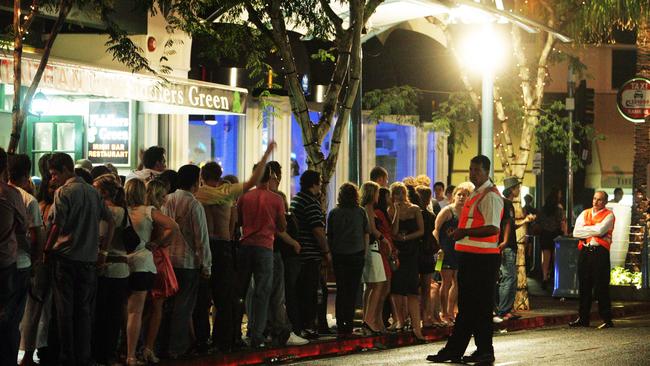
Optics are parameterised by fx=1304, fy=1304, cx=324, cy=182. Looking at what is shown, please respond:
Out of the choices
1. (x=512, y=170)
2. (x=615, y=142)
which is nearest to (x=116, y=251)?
(x=512, y=170)

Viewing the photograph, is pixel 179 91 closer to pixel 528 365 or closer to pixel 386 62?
pixel 528 365

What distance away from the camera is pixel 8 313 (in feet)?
34.9

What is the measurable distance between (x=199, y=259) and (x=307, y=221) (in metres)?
2.16

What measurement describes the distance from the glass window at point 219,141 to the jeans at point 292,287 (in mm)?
8133

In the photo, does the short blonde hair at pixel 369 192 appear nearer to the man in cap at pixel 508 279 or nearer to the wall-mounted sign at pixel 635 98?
the man in cap at pixel 508 279

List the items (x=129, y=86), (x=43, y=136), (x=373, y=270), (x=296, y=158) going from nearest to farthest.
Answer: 1. (x=373, y=270)
2. (x=129, y=86)
3. (x=43, y=136)
4. (x=296, y=158)

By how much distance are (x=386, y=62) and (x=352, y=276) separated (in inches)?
464

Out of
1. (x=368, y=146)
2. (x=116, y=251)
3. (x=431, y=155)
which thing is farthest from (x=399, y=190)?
(x=431, y=155)

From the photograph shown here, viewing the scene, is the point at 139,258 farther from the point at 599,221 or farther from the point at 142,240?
the point at 599,221

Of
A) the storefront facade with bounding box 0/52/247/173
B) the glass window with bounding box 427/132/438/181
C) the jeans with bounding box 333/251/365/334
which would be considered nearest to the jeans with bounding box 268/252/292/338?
the jeans with bounding box 333/251/365/334

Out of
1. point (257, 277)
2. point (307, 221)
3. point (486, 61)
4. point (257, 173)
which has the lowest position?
point (257, 277)

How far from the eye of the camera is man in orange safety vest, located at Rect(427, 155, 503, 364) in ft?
44.2

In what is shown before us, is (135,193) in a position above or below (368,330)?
above

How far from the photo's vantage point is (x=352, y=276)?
616 inches
